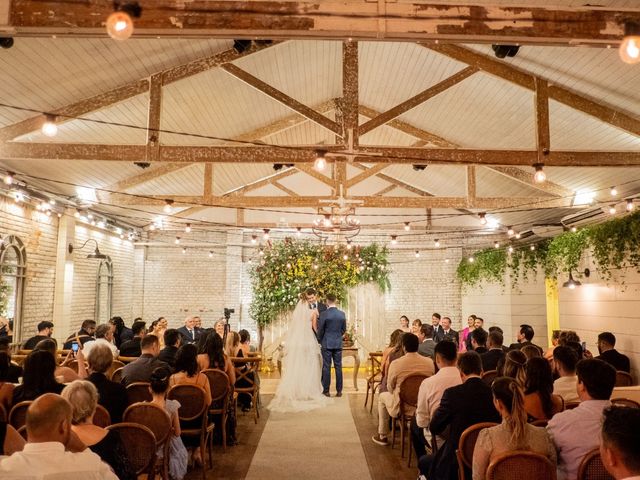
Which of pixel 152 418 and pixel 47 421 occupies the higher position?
pixel 47 421

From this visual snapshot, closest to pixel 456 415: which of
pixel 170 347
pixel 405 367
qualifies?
pixel 405 367

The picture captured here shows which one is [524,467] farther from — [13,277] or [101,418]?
[13,277]

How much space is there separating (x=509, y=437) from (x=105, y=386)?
108 inches

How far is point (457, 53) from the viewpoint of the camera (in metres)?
6.56

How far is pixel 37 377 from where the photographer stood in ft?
12.4

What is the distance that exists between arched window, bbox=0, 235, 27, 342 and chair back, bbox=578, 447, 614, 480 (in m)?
7.53

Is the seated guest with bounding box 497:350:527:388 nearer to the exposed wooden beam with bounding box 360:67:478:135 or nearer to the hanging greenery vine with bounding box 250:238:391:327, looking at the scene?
the exposed wooden beam with bounding box 360:67:478:135

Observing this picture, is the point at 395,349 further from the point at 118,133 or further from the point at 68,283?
the point at 68,283

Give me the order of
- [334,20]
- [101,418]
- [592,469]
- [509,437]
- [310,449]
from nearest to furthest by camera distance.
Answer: [592,469]
[509,437]
[101,418]
[334,20]
[310,449]

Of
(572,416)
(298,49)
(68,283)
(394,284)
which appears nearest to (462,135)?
(298,49)

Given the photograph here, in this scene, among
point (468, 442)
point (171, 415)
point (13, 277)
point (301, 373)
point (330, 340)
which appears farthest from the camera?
point (330, 340)

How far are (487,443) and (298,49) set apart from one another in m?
5.86

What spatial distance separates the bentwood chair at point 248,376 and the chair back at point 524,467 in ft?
14.9

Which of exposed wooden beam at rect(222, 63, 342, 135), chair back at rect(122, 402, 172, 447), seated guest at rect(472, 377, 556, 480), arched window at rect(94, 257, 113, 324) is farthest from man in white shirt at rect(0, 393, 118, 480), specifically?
arched window at rect(94, 257, 113, 324)
